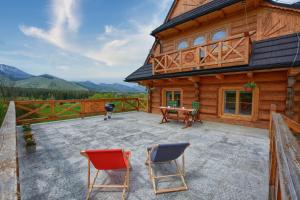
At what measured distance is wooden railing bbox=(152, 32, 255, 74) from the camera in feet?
18.5

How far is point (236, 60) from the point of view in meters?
5.71

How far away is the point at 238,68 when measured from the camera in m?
5.61

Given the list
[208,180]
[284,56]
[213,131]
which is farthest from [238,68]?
[208,180]

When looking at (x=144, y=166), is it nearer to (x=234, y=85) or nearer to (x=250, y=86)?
(x=250, y=86)

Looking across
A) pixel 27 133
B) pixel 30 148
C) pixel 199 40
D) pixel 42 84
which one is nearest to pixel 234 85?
pixel 199 40

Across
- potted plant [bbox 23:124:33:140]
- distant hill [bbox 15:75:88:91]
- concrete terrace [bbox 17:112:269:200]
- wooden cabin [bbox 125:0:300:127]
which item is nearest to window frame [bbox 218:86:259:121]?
wooden cabin [bbox 125:0:300:127]

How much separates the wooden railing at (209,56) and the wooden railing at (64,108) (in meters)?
3.82

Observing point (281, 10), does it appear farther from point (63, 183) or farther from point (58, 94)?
point (58, 94)

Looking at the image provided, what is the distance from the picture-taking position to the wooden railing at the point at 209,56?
5645mm

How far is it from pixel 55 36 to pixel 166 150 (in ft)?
43.5

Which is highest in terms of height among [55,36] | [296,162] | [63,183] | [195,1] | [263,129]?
[195,1]

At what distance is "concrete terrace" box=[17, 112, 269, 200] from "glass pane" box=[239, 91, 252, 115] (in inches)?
39.4

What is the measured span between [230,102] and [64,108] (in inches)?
332

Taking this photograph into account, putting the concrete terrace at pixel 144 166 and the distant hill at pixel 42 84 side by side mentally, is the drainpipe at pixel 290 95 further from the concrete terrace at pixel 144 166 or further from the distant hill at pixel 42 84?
the distant hill at pixel 42 84
